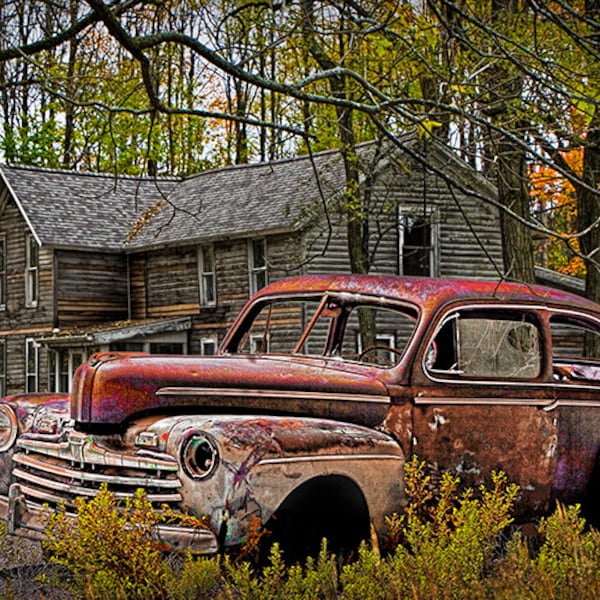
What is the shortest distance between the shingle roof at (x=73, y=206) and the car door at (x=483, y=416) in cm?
2504

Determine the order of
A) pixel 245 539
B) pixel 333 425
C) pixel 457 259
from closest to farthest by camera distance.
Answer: pixel 245 539
pixel 333 425
pixel 457 259

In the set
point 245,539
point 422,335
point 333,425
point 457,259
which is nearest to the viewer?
point 245,539

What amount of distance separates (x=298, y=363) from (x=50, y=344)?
2564 centimetres

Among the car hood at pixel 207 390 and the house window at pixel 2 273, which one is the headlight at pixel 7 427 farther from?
the house window at pixel 2 273

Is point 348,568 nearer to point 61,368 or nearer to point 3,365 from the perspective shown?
point 61,368

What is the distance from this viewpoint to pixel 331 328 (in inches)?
314

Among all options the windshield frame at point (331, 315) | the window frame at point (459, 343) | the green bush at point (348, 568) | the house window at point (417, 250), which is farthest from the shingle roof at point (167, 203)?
the green bush at point (348, 568)

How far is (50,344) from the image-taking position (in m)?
31.9

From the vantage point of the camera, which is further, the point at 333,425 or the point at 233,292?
the point at 233,292

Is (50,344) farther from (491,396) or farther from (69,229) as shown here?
(491,396)

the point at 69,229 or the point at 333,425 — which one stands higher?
the point at 69,229

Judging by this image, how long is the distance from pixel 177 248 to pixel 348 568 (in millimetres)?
27483

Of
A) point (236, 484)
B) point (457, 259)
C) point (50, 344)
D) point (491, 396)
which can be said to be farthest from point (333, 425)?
point (50, 344)

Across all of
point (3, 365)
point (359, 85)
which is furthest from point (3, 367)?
point (359, 85)
